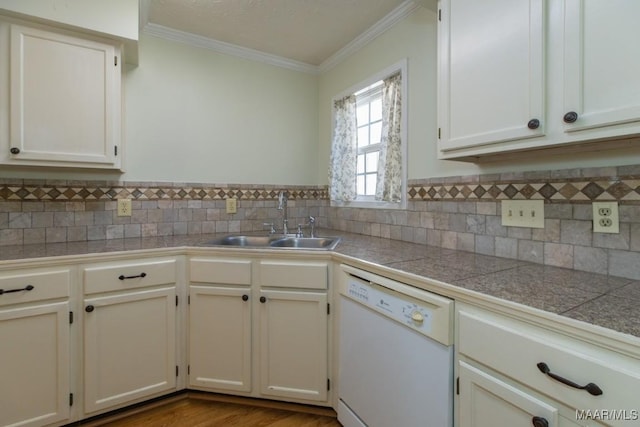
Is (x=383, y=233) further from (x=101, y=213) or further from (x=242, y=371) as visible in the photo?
(x=101, y=213)

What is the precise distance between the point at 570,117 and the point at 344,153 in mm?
1709

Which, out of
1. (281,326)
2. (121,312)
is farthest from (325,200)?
(121,312)

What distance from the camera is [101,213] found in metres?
2.06

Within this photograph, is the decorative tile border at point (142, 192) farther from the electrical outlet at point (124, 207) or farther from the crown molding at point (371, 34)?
the crown molding at point (371, 34)

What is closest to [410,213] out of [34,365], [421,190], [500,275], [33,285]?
[421,190]

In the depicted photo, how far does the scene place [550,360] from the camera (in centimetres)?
76

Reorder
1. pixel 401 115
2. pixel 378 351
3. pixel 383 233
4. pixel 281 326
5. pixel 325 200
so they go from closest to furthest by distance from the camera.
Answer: pixel 378 351 < pixel 281 326 < pixel 401 115 < pixel 383 233 < pixel 325 200

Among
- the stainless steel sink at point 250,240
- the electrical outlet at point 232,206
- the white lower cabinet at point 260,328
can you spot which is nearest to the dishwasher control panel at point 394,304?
the white lower cabinet at point 260,328

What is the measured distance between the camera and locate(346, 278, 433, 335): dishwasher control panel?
1104 millimetres

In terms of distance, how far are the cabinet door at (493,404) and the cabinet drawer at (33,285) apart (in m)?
1.78

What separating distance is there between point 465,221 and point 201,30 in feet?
7.34

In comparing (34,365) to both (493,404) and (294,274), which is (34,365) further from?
(493,404)

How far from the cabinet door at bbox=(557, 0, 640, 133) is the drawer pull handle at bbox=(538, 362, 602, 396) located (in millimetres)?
740

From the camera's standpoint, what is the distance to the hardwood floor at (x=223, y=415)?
165 centimetres
